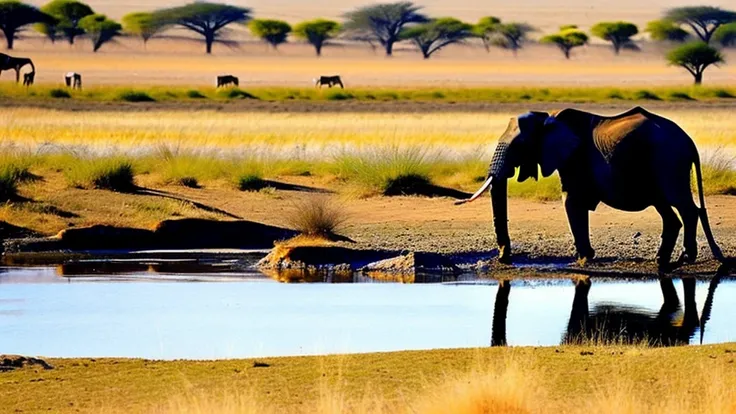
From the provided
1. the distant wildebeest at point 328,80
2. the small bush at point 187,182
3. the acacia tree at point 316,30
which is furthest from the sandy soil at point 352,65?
the small bush at point 187,182

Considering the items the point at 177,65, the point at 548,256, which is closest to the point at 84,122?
the point at 548,256

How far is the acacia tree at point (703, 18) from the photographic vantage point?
107 m

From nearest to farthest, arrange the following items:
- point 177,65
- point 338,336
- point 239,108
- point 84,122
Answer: point 338,336 → point 84,122 → point 239,108 → point 177,65

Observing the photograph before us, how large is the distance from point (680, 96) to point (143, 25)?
5429 centimetres

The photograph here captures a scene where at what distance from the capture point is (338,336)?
12578 mm

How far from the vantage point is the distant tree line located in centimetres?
10094

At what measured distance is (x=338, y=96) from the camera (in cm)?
5900

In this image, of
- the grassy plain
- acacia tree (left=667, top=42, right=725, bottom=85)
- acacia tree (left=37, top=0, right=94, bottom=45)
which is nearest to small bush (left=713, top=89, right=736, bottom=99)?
acacia tree (left=667, top=42, right=725, bottom=85)

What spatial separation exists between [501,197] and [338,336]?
4638mm

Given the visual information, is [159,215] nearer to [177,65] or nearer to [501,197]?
[501,197]

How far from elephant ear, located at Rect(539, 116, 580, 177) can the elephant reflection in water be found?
154cm

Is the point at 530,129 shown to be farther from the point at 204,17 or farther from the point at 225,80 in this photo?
the point at 204,17

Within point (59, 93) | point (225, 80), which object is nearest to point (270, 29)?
point (225, 80)

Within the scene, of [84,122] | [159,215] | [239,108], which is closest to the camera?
[159,215]
